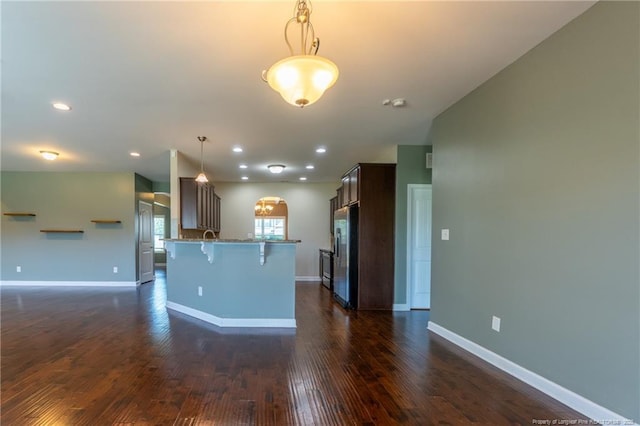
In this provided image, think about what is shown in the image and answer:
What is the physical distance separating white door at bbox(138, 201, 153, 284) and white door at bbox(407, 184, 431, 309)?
20.6 ft

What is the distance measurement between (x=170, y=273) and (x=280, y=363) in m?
3.03

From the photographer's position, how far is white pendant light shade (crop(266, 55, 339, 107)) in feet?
5.84

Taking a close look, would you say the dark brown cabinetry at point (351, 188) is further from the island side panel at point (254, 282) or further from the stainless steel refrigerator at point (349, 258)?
the island side panel at point (254, 282)

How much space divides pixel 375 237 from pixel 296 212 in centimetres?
387

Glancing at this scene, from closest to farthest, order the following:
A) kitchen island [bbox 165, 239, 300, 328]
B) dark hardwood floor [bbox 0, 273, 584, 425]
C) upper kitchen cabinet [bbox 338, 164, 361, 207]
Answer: dark hardwood floor [bbox 0, 273, 584, 425], kitchen island [bbox 165, 239, 300, 328], upper kitchen cabinet [bbox 338, 164, 361, 207]

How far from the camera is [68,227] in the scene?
24.6ft

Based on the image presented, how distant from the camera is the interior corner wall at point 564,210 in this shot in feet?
6.27

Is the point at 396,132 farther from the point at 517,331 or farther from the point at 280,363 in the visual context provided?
the point at 280,363

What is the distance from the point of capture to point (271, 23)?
224 cm

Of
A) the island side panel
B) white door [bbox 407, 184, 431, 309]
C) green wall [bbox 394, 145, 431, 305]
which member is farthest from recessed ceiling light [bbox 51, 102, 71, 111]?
white door [bbox 407, 184, 431, 309]

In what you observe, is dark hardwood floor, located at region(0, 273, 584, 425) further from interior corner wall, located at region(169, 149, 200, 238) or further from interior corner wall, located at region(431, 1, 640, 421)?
interior corner wall, located at region(169, 149, 200, 238)

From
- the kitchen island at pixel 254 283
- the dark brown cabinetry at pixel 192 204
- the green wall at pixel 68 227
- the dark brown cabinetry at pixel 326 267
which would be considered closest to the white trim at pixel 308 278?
the dark brown cabinetry at pixel 326 267

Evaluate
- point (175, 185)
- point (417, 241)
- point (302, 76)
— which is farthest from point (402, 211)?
point (175, 185)

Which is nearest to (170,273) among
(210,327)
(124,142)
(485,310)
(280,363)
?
(210,327)
